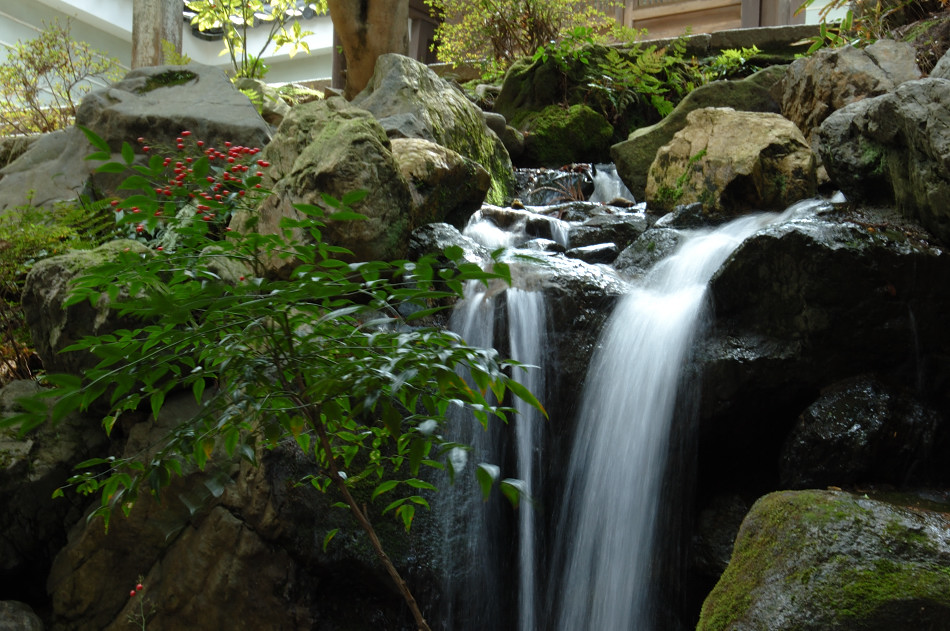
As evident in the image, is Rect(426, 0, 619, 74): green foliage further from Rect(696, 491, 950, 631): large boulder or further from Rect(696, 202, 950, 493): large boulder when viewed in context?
Rect(696, 491, 950, 631): large boulder

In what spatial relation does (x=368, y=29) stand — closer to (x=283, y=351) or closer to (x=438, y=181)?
(x=438, y=181)

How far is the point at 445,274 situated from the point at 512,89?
9.06 m

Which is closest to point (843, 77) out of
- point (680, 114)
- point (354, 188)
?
point (680, 114)

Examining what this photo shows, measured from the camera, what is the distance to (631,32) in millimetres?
10711

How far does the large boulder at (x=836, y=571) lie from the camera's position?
77.7 inches

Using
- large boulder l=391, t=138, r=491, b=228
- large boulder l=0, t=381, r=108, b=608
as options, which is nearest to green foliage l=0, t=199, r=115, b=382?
large boulder l=0, t=381, r=108, b=608

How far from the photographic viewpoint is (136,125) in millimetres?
6148

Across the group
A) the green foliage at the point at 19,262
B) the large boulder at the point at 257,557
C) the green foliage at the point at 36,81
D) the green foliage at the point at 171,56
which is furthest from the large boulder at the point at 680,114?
the green foliage at the point at 36,81

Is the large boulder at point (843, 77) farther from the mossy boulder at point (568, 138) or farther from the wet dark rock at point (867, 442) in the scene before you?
the wet dark rock at point (867, 442)

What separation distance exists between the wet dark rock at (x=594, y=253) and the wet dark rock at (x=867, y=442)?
84.3 inches

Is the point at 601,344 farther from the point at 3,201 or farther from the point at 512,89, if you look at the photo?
the point at 512,89

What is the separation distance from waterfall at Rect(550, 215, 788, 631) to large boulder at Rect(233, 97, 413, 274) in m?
1.37

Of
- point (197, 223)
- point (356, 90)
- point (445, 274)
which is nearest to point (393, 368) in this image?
point (445, 274)

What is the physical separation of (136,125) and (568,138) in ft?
16.2
